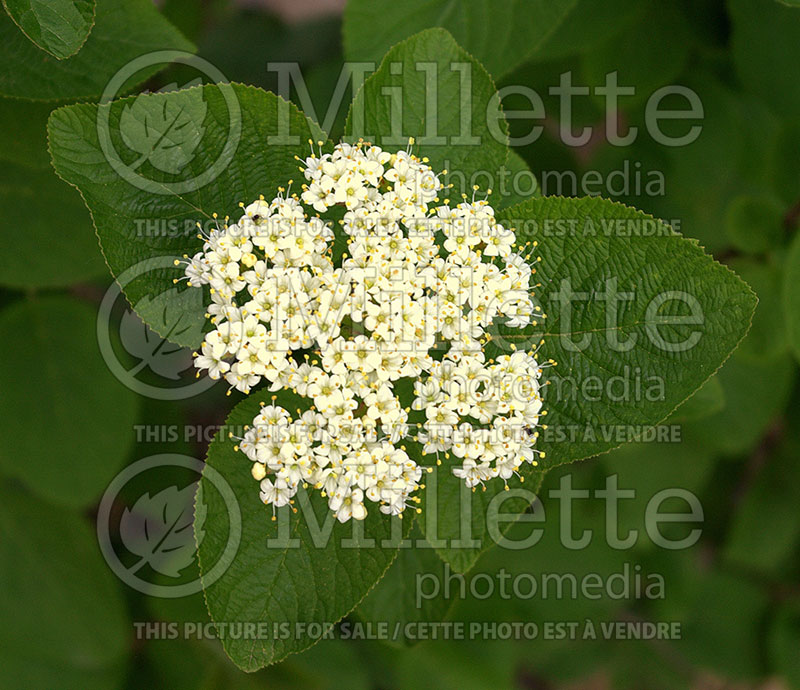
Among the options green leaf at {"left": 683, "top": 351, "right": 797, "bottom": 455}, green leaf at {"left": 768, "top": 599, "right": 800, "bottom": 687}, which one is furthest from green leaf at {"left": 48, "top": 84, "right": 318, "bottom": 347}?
green leaf at {"left": 768, "top": 599, "right": 800, "bottom": 687}

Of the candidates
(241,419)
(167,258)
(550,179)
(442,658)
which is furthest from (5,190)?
(442,658)

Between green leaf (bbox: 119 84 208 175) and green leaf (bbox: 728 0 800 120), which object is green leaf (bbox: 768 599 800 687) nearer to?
green leaf (bbox: 728 0 800 120)

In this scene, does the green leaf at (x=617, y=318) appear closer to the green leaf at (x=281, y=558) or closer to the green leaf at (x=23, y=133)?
the green leaf at (x=281, y=558)

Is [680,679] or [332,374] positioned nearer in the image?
[332,374]

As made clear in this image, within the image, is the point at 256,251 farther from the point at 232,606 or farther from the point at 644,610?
the point at 644,610

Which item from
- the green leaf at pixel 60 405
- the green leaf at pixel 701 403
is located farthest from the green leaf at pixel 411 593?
the green leaf at pixel 60 405

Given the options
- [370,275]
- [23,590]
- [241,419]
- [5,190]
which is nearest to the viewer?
[370,275]

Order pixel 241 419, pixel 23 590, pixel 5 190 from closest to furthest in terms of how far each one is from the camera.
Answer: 1. pixel 241 419
2. pixel 5 190
3. pixel 23 590

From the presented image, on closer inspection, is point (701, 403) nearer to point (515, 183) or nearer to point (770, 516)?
point (515, 183)

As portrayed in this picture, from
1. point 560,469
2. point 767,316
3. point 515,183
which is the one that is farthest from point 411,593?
point 560,469
